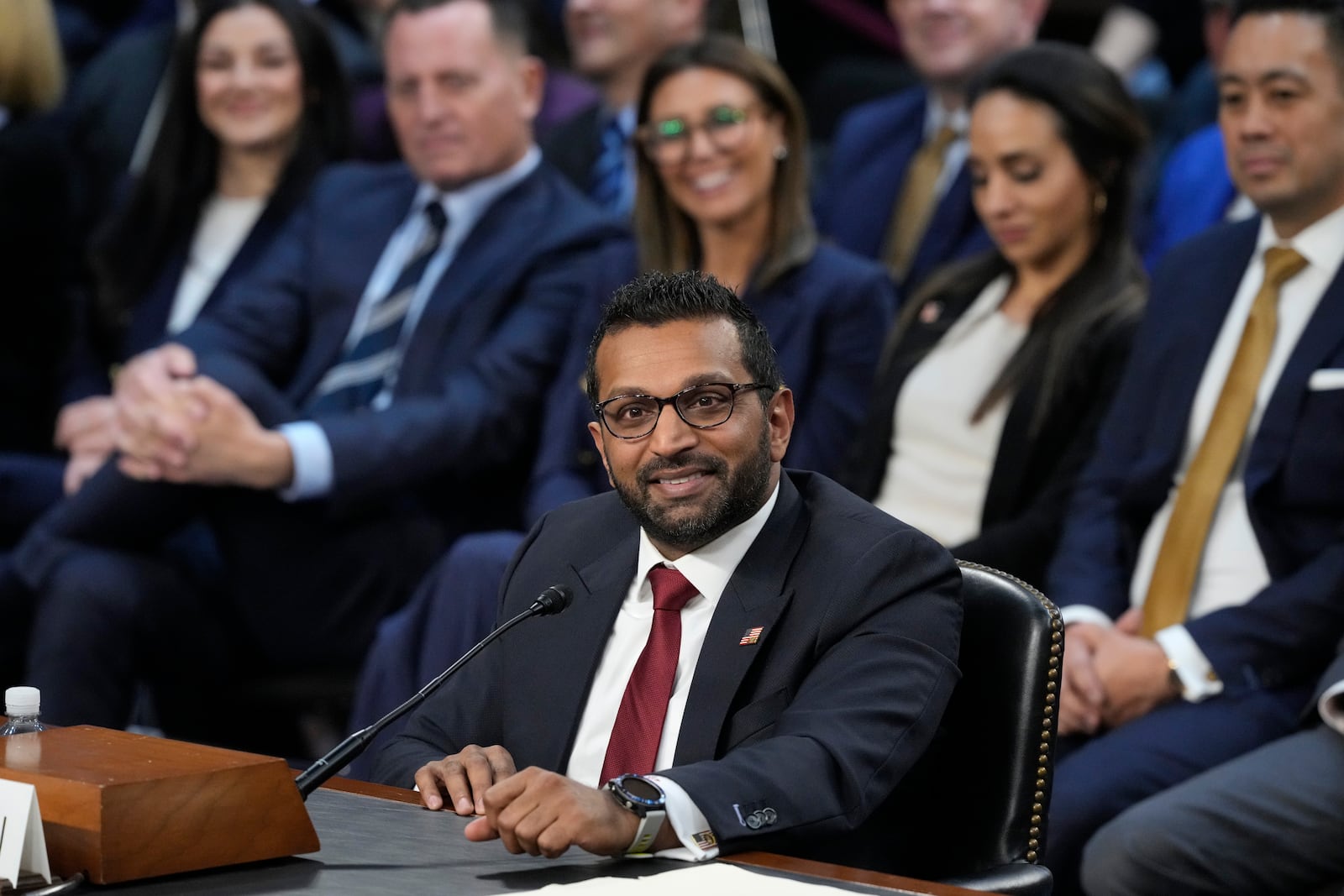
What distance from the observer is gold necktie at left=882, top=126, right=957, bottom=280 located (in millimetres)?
4008

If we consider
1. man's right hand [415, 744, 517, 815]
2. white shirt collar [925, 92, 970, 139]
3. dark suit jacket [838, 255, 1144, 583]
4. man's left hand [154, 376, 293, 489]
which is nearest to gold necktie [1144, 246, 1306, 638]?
dark suit jacket [838, 255, 1144, 583]

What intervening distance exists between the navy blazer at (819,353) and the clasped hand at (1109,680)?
2.53 ft

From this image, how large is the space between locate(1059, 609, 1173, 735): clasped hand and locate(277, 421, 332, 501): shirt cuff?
4.84ft

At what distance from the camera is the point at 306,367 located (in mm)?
3969

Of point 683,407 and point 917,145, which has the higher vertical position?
point 917,145

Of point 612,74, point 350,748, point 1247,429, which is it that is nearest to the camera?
point 350,748

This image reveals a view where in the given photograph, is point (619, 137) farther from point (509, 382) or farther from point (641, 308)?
point (641, 308)

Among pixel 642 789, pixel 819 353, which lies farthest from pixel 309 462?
pixel 642 789

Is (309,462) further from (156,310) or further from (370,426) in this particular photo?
(156,310)

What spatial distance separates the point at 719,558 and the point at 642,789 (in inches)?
17.6

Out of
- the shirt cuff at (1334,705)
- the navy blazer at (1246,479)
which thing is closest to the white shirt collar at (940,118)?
the navy blazer at (1246,479)

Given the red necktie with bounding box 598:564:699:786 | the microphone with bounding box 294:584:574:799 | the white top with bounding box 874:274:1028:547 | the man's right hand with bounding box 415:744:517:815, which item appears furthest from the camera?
the white top with bounding box 874:274:1028:547

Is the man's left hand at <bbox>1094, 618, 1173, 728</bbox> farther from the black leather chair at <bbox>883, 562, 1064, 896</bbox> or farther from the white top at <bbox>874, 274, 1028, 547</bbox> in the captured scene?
the black leather chair at <bbox>883, 562, 1064, 896</bbox>

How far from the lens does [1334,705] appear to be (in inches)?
98.3
